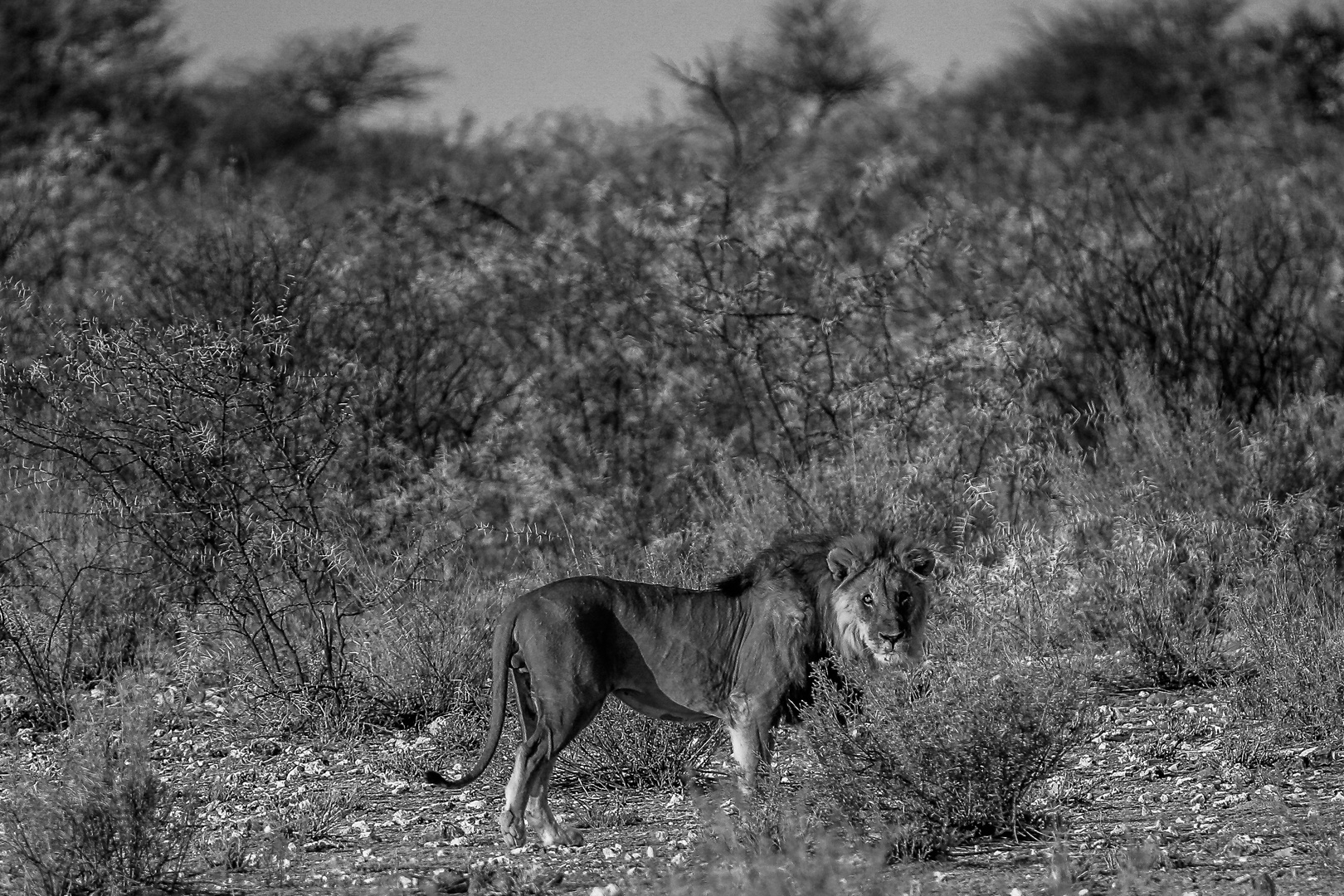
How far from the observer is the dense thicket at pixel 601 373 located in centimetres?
921

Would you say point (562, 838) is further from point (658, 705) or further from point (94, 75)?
point (94, 75)

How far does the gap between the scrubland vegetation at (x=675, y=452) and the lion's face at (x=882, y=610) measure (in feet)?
0.73

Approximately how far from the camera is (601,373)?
1341cm

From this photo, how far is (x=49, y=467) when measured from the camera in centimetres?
962

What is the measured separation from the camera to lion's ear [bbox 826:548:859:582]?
6801 mm

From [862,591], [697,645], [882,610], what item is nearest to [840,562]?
[862,591]

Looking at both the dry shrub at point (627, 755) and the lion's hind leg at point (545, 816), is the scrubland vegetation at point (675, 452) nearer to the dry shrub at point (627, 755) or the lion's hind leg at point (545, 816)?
the dry shrub at point (627, 755)

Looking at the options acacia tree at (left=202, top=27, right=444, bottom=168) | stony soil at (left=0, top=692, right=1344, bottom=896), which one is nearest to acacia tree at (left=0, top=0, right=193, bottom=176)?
acacia tree at (left=202, top=27, right=444, bottom=168)

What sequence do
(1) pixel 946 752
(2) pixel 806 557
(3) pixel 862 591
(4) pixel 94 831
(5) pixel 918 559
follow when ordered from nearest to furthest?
(4) pixel 94 831 < (1) pixel 946 752 < (3) pixel 862 591 < (5) pixel 918 559 < (2) pixel 806 557

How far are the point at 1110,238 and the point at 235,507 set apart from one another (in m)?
7.90

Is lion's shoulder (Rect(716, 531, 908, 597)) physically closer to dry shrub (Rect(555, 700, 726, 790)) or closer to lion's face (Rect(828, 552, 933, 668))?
lion's face (Rect(828, 552, 933, 668))

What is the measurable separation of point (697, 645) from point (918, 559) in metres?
0.92

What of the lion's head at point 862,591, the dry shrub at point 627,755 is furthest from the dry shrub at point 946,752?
the dry shrub at point 627,755

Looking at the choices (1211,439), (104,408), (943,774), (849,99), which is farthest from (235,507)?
(849,99)
